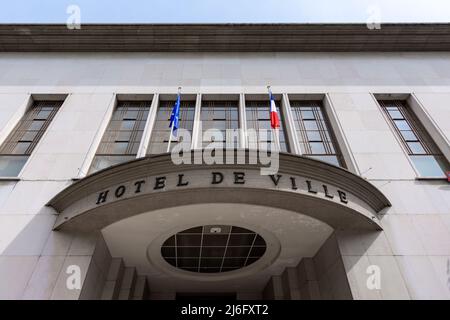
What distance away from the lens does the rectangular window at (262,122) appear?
10.3 meters

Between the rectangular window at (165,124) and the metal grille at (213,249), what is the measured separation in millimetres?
3405

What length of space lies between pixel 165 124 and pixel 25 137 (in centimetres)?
522

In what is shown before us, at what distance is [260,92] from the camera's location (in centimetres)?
1169

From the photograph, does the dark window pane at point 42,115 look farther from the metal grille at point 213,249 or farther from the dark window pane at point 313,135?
the dark window pane at point 313,135

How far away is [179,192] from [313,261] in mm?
5013

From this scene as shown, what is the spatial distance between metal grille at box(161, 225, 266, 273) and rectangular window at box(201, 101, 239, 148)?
10.9 feet

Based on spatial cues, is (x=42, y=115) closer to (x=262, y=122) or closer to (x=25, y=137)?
(x=25, y=137)

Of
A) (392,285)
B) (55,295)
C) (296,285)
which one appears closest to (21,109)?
(55,295)

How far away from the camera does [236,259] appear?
9117 millimetres

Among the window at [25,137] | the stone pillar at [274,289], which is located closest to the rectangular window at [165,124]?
the window at [25,137]

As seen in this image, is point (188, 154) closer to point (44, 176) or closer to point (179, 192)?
point (179, 192)

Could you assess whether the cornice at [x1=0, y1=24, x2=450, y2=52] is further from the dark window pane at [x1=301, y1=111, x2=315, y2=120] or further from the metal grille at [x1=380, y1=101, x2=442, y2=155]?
the dark window pane at [x1=301, y1=111, x2=315, y2=120]

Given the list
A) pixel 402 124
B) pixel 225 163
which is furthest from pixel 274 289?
pixel 402 124

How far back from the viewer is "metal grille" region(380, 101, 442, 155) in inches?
394
